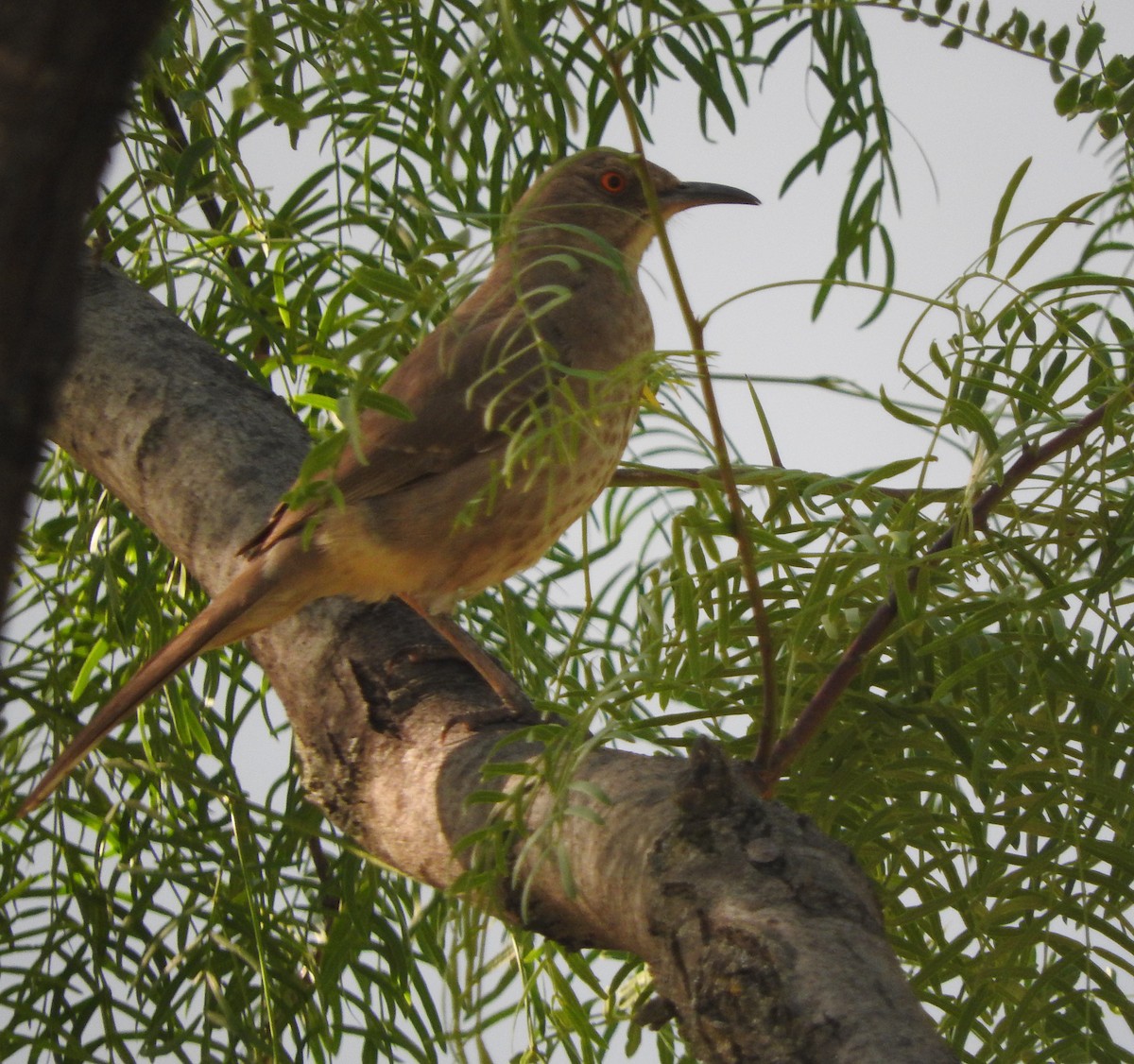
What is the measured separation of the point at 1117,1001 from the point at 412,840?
968 millimetres

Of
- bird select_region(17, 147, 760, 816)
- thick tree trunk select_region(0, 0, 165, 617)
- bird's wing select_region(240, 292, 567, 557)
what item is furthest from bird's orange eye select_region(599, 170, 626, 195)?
thick tree trunk select_region(0, 0, 165, 617)

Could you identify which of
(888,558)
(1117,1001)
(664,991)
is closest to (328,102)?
(888,558)

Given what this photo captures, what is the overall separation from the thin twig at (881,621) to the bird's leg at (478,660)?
69cm

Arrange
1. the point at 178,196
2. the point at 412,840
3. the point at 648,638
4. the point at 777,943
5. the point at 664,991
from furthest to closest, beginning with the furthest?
the point at 178,196
the point at 412,840
the point at 648,638
the point at 664,991
the point at 777,943

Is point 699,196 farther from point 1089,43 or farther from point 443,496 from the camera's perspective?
point 1089,43

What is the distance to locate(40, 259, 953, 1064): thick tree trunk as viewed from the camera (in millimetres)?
1291

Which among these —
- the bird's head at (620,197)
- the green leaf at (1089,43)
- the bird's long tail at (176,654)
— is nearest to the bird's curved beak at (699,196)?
the bird's head at (620,197)

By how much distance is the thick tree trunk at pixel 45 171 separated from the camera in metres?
0.72

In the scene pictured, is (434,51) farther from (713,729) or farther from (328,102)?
(713,729)

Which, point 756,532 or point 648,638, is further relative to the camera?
point 648,638

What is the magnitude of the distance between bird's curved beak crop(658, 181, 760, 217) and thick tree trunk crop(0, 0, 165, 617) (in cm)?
278

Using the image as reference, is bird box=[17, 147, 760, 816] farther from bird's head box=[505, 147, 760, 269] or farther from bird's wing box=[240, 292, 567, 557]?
bird's head box=[505, 147, 760, 269]

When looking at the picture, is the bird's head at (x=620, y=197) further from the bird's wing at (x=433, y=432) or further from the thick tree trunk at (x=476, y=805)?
the thick tree trunk at (x=476, y=805)

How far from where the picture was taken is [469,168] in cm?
250
